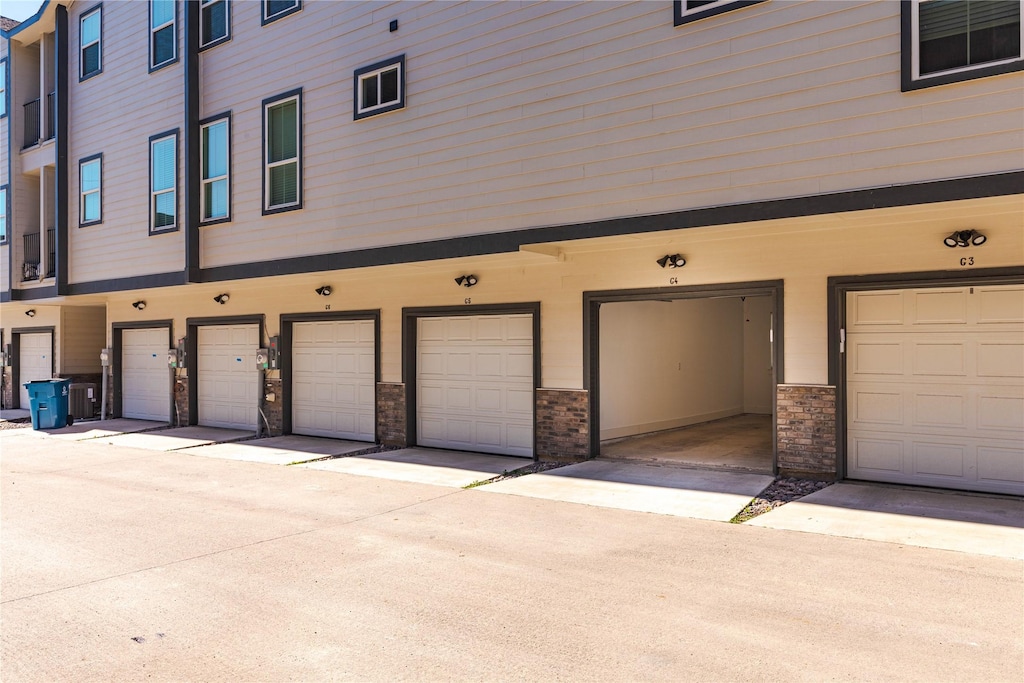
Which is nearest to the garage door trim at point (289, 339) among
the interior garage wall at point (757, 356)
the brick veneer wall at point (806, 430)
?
the brick veneer wall at point (806, 430)

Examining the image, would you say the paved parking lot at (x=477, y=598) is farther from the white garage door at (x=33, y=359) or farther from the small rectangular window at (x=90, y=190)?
the white garage door at (x=33, y=359)

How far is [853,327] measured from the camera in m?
8.85

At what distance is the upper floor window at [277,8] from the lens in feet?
41.1

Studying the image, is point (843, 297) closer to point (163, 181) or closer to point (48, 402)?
point (163, 181)

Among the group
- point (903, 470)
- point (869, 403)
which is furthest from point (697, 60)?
point (903, 470)

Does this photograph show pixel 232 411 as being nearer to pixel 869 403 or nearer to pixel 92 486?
pixel 92 486

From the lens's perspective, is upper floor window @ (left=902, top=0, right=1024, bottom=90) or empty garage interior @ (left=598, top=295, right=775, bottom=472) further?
empty garage interior @ (left=598, top=295, right=775, bottom=472)

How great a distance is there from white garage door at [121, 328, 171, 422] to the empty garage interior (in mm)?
10731

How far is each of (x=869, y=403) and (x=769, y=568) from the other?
3944mm

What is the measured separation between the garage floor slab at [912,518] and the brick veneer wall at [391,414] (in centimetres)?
679

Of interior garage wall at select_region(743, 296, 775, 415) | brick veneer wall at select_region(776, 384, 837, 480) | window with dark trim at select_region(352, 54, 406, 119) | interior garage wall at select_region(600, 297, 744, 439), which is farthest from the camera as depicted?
interior garage wall at select_region(743, 296, 775, 415)

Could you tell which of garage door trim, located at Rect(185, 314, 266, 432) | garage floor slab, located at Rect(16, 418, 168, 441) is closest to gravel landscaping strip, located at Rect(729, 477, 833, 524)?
garage door trim, located at Rect(185, 314, 266, 432)

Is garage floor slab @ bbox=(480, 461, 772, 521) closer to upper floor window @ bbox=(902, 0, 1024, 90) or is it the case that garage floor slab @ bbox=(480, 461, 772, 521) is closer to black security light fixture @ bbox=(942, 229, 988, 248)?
black security light fixture @ bbox=(942, 229, 988, 248)

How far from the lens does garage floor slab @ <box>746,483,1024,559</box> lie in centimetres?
638
